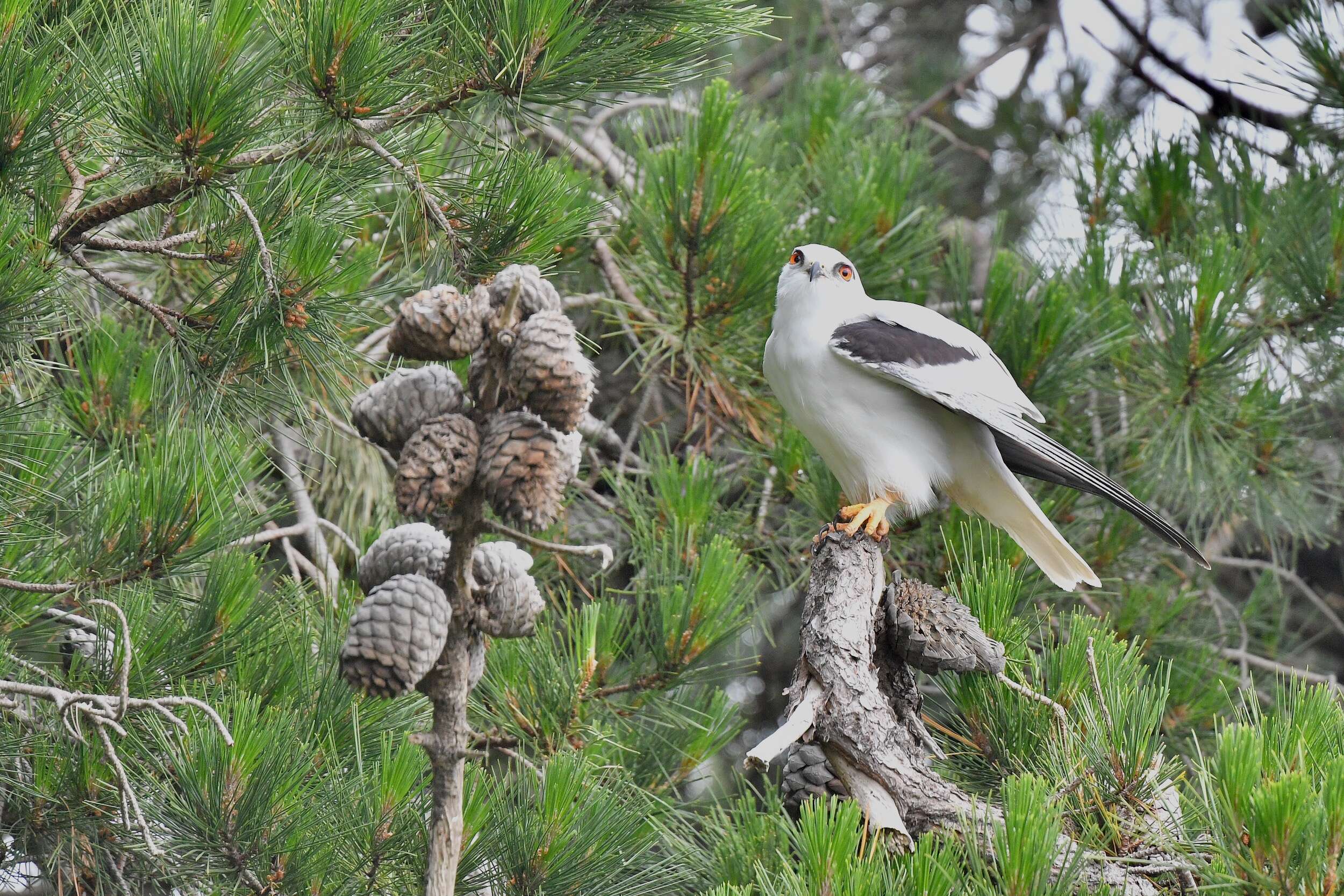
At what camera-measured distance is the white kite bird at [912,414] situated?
5.82ft

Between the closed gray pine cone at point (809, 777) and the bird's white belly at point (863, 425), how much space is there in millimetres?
514

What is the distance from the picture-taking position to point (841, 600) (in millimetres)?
1355

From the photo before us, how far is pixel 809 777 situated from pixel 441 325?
0.68 meters

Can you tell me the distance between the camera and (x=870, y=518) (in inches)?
66.5

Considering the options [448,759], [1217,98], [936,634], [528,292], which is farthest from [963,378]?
[1217,98]

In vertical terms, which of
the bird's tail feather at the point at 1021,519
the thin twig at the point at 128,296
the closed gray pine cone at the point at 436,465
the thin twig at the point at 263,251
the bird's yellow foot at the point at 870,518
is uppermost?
the closed gray pine cone at the point at 436,465

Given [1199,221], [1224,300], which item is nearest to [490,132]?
[1224,300]

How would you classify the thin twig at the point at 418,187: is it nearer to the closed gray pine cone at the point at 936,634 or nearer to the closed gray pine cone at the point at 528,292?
the closed gray pine cone at the point at 528,292

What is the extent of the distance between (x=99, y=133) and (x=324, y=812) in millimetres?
802

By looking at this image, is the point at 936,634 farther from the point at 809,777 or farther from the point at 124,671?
the point at 124,671

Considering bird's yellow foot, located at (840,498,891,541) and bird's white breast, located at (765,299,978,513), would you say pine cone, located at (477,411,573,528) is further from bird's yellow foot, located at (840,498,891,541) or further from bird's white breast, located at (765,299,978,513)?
bird's white breast, located at (765,299,978,513)

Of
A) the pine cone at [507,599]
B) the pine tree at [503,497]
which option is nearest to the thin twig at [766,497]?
the pine tree at [503,497]

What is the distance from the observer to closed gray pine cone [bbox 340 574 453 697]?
3.03 feet

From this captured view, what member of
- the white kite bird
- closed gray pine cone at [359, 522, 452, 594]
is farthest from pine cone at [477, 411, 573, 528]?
the white kite bird
